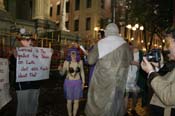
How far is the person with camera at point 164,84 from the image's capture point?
2912 millimetres

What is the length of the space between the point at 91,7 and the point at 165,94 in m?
52.5

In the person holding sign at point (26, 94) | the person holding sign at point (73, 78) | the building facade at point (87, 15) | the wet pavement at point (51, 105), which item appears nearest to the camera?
the person holding sign at point (26, 94)

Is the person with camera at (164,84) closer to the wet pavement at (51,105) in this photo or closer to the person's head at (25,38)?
the person's head at (25,38)

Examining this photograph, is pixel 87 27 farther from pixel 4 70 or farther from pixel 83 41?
pixel 4 70

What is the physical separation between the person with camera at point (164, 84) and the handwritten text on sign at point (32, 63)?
3510 mm

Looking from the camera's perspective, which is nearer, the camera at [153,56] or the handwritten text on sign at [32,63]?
the camera at [153,56]

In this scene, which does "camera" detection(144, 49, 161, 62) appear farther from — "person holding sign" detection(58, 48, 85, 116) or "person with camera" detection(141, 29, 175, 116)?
"person holding sign" detection(58, 48, 85, 116)

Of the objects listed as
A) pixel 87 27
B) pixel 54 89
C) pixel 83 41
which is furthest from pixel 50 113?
pixel 87 27

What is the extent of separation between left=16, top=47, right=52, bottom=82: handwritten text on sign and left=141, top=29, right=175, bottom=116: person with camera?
351 cm

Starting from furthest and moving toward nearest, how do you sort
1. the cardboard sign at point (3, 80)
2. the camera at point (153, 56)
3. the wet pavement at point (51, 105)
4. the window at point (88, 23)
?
the window at point (88, 23) → the wet pavement at point (51, 105) → the cardboard sign at point (3, 80) → the camera at point (153, 56)

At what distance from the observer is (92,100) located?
6.18 m

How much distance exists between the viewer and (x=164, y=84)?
2.96m

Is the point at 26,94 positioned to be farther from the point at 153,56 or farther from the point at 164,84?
the point at 164,84

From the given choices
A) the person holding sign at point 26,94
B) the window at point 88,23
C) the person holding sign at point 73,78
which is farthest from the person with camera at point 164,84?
the window at point 88,23
